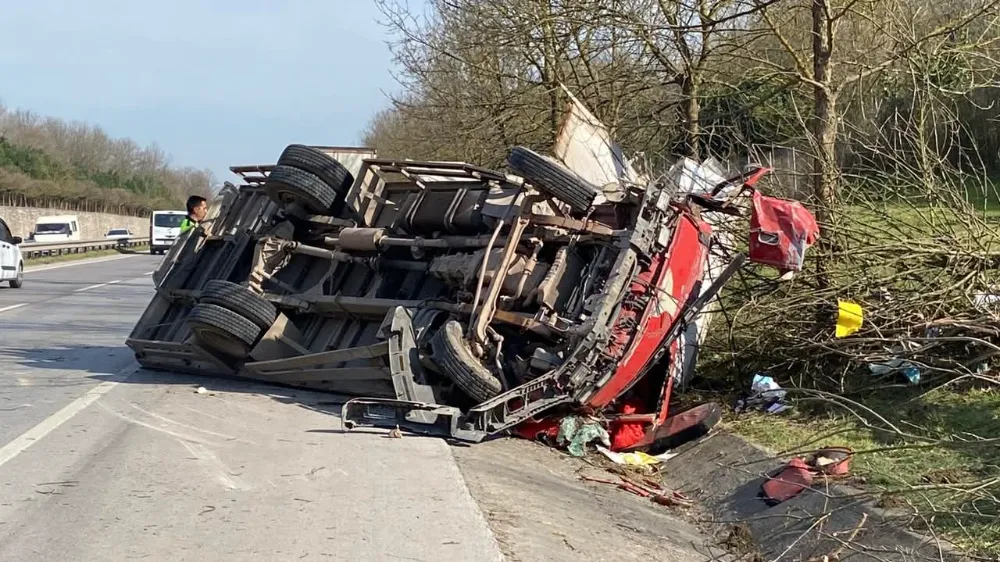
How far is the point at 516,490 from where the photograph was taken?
6609mm

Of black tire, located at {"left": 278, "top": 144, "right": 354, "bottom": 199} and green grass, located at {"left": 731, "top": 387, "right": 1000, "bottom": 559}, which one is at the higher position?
black tire, located at {"left": 278, "top": 144, "right": 354, "bottom": 199}

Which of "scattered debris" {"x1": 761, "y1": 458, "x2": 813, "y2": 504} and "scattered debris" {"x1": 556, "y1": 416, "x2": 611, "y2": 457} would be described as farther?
"scattered debris" {"x1": 556, "y1": 416, "x2": 611, "y2": 457}

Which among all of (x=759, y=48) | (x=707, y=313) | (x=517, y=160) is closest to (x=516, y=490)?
(x=517, y=160)

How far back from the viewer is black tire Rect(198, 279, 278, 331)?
9.88 m

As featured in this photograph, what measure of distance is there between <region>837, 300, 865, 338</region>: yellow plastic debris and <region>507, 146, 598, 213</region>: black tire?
2062mm

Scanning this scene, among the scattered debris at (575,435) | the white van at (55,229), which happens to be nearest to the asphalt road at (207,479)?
Answer: the scattered debris at (575,435)

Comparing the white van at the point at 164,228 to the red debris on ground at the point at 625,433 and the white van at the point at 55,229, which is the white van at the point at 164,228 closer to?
the white van at the point at 55,229

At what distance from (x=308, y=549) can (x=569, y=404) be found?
3516 millimetres

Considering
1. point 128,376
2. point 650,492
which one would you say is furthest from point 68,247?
point 650,492

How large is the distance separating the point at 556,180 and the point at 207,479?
138 inches

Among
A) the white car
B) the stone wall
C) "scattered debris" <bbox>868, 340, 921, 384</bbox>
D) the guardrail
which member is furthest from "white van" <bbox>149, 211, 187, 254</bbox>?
"scattered debris" <bbox>868, 340, 921, 384</bbox>

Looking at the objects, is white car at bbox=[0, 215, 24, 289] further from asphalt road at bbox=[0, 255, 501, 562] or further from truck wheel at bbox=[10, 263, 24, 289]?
asphalt road at bbox=[0, 255, 501, 562]

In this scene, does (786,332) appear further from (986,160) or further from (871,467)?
(986,160)

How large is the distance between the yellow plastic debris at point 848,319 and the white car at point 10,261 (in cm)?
1792
